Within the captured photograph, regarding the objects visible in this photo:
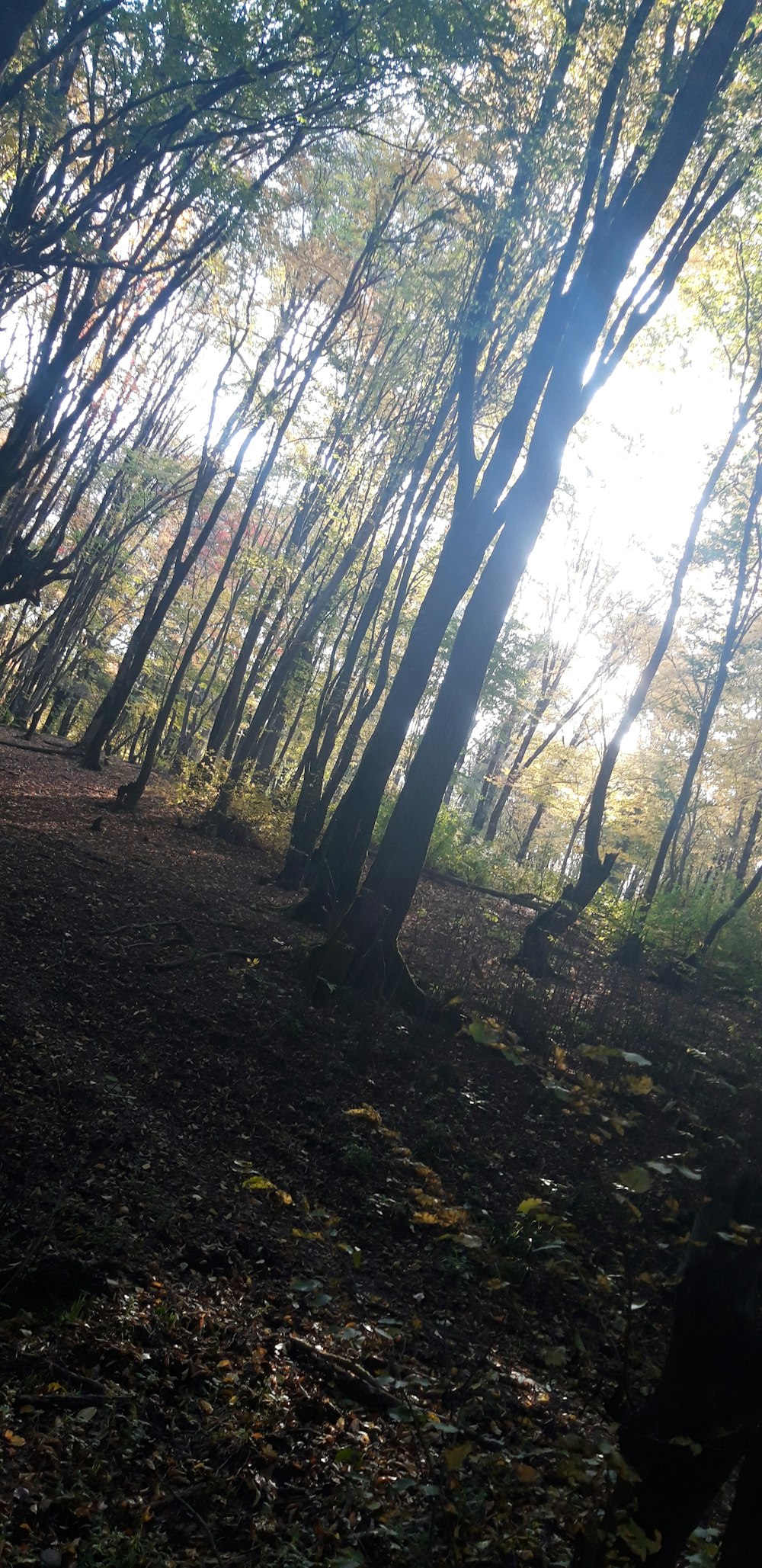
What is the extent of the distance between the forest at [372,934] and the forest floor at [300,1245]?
21 mm

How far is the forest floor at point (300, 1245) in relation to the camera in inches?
87.9

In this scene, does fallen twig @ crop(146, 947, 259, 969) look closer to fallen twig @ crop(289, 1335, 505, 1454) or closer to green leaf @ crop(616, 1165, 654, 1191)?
fallen twig @ crop(289, 1335, 505, 1454)

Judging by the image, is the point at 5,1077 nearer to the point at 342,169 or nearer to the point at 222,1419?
the point at 222,1419

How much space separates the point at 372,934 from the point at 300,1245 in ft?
11.2

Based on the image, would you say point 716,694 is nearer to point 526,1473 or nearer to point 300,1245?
point 300,1245

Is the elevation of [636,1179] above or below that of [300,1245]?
above

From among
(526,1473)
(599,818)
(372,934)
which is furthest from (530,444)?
(526,1473)

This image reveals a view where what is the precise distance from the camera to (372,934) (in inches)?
275

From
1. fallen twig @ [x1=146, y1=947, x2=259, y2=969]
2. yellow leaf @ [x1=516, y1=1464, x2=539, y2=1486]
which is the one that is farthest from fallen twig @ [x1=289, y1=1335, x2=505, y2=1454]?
fallen twig @ [x1=146, y1=947, x2=259, y2=969]

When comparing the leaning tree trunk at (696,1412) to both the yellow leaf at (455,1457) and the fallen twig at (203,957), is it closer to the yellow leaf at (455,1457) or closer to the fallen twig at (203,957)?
the yellow leaf at (455,1457)

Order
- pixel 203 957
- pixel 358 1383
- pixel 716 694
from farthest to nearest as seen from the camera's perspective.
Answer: pixel 716 694, pixel 203 957, pixel 358 1383

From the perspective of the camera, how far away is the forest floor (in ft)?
7.32

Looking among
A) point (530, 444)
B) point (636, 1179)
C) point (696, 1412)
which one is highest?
point (530, 444)

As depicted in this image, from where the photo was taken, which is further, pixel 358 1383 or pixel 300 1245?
pixel 300 1245
